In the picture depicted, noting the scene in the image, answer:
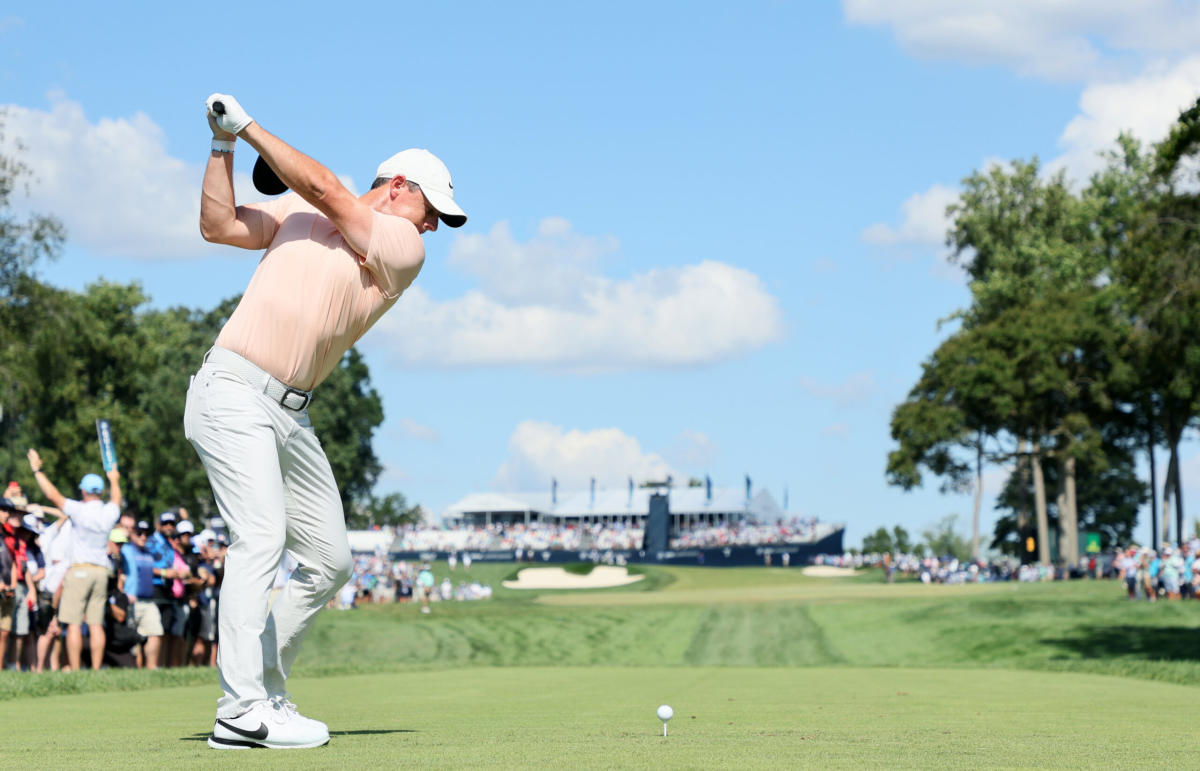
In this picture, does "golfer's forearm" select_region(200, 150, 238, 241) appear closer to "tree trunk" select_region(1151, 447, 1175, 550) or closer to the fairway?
the fairway

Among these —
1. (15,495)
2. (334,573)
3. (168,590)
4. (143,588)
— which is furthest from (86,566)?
(334,573)

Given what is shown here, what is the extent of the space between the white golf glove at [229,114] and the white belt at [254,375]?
0.87m

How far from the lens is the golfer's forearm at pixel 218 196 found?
5410 mm

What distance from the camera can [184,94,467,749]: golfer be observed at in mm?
5160

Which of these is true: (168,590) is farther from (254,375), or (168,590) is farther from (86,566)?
(254,375)

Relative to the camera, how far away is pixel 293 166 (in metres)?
5.12

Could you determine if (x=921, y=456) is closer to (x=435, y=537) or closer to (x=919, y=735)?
(x=435, y=537)

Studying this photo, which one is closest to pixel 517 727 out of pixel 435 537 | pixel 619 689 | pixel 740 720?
pixel 740 720

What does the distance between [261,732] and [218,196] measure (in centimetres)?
213

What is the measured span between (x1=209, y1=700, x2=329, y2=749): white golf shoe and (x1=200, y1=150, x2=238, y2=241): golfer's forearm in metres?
1.93

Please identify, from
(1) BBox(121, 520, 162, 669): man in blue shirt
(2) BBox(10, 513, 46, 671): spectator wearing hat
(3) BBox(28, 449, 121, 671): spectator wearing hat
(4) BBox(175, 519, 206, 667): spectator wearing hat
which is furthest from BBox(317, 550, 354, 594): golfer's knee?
(4) BBox(175, 519, 206, 667): spectator wearing hat

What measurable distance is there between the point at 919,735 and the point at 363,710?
3.89 meters

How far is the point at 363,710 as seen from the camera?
860 centimetres

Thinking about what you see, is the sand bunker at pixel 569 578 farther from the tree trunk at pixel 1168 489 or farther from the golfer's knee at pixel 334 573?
the golfer's knee at pixel 334 573
